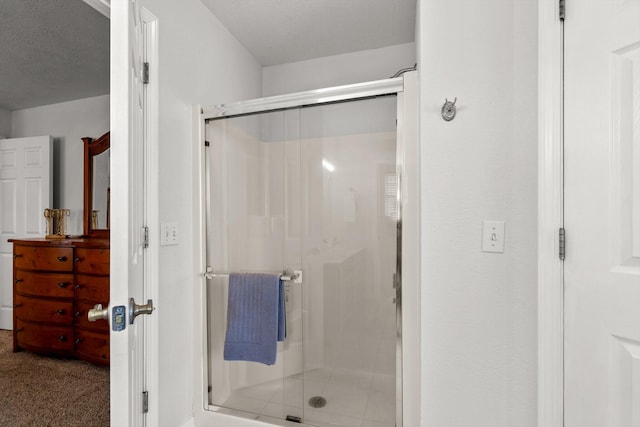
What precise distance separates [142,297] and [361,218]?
108 centimetres

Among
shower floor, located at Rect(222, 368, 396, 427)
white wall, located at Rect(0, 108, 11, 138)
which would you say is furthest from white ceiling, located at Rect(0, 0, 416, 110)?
shower floor, located at Rect(222, 368, 396, 427)

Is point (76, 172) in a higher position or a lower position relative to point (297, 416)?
higher

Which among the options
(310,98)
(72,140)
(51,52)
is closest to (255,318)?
(310,98)

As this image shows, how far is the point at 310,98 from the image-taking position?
5.29 feet

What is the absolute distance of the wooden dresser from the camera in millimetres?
2387

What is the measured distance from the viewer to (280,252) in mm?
1695

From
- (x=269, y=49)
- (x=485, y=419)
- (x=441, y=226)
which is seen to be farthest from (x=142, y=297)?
(x=269, y=49)

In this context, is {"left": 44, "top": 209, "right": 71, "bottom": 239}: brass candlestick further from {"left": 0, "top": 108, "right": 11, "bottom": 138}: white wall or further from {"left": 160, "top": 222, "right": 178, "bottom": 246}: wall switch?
{"left": 160, "top": 222, "right": 178, "bottom": 246}: wall switch

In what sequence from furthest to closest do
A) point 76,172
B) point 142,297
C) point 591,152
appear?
point 76,172
point 142,297
point 591,152

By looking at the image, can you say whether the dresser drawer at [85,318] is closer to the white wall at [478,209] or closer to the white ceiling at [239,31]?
the white ceiling at [239,31]

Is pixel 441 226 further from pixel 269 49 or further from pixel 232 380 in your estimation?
pixel 269 49

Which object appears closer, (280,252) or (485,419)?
(485,419)

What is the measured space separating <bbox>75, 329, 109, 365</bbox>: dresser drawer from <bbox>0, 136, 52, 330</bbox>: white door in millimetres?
1513

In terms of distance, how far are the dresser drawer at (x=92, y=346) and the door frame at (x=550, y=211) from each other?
108 inches
